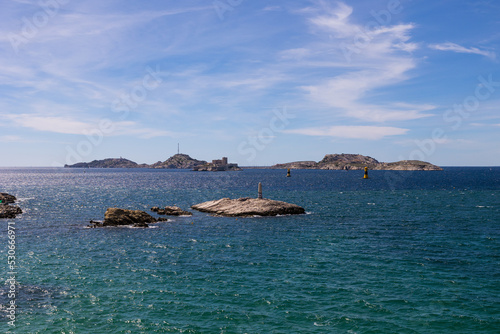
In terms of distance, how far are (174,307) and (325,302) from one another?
9.35 m

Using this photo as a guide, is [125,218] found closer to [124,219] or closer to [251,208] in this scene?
[124,219]

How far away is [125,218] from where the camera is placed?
2052 inches

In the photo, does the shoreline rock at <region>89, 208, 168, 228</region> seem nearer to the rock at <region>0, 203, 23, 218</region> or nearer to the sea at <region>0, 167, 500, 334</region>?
the sea at <region>0, 167, 500, 334</region>

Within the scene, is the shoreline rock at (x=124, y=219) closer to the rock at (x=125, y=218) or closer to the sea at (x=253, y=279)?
the rock at (x=125, y=218)

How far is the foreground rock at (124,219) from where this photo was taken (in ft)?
168

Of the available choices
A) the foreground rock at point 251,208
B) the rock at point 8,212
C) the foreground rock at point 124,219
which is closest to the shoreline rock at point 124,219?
the foreground rock at point 124,219

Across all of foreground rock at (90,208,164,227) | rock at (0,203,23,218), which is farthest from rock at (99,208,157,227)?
rock at (0,203,23,218)

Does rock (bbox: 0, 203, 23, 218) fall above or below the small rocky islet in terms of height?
below

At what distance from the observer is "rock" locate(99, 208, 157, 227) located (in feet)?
168

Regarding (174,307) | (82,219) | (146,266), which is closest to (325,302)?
(174,307)

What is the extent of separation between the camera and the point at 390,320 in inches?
778

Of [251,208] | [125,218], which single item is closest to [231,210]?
[251,208]

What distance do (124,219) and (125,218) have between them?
0.21 meters

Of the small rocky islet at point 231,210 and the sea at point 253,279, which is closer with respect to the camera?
the sea at point 253,279
